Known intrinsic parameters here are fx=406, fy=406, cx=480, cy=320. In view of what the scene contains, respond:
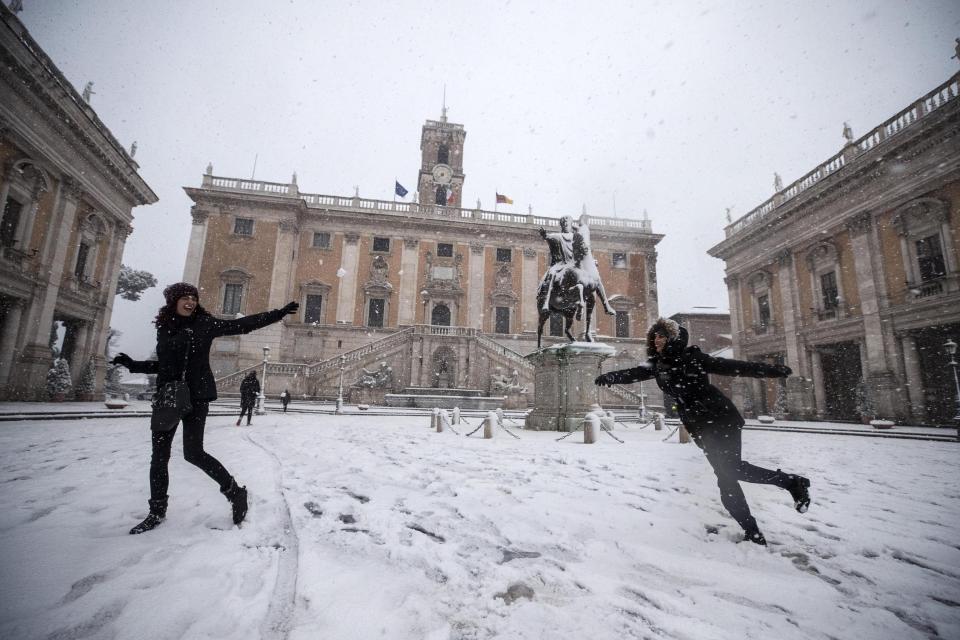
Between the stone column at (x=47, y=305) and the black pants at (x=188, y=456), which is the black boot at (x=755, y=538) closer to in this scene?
the black pants at (x=188, y=456)

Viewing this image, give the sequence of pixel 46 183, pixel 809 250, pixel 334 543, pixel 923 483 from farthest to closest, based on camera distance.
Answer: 1. pixel 809 250
2. pixel 46 183
3. pixel 923 483
4. pixel 334 543

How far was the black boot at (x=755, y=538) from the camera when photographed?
2764 mm

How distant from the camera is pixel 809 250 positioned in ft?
65.6

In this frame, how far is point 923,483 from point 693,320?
3285cm

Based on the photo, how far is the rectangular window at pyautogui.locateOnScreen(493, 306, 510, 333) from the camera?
2905 centimetres

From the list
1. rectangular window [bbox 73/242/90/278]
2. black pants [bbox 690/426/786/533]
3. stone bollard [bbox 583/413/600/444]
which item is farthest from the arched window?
black pants [bbox 690/426/786/533]

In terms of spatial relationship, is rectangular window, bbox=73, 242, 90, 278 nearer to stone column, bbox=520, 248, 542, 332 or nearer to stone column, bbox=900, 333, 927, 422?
stone column, bbox=520, 248, 542, 332

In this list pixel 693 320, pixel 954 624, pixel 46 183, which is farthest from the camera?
pixel 693 320

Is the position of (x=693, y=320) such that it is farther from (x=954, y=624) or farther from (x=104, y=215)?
(x=104, y=215)

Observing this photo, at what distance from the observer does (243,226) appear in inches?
1063

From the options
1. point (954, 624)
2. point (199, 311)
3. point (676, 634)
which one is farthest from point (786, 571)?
point (199, 311)

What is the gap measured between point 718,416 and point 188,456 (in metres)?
3.77

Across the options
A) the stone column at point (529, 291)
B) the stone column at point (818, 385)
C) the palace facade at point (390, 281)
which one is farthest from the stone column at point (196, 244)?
the stone column at point (818, 385)

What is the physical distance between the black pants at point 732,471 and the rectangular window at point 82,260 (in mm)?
23953
